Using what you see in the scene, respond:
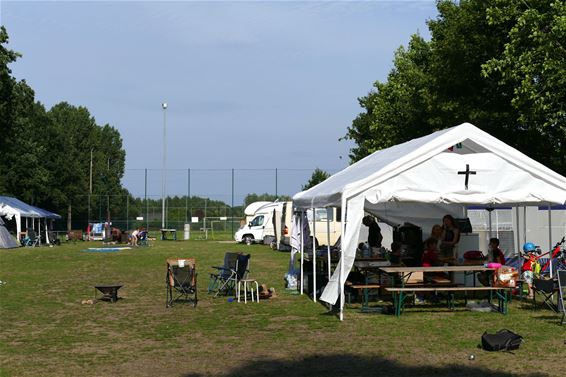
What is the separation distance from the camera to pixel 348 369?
781cm

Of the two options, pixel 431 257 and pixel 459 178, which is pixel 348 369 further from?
pixel 431 257

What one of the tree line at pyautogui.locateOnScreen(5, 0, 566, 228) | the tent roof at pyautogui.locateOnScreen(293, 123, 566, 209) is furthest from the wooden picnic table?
the tree line at pyautogui.locateOnScreen(5, 0, 566, 228)

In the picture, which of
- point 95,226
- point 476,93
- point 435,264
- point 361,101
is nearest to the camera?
point 435,264

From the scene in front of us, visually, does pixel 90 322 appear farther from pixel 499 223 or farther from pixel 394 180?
pixel 499 223

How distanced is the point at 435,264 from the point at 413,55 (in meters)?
23.3

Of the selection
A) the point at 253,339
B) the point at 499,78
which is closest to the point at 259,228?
the point at 499,78

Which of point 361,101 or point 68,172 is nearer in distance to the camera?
point 361,101

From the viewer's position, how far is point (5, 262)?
2600cm

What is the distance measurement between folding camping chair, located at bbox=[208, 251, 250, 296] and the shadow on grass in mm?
5941

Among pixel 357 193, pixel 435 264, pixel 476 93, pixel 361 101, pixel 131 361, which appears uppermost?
pixel 361 101

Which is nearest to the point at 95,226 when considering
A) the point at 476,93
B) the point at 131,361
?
the point at 476,93

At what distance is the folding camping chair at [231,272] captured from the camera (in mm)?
14227

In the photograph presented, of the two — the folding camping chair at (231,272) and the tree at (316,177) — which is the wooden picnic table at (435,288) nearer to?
the folding camping chair at (231,272)

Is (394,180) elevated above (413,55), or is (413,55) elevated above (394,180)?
(413,55)
